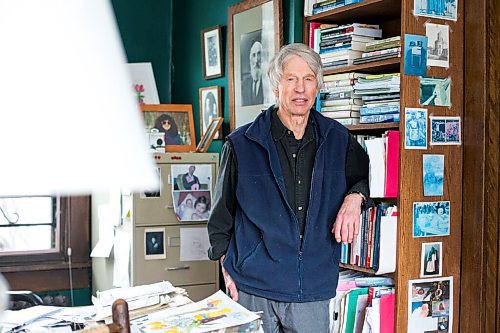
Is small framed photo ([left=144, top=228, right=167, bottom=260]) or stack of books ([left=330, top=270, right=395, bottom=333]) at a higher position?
small framed photo ([left=144, top=228, right=167, bottom=260])

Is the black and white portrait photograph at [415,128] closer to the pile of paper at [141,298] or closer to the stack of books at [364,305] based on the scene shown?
the stack of books at [364,305]

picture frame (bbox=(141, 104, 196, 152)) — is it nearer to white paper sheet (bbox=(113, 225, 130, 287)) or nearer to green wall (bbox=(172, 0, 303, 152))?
green wall (bbox=(172, 0, 303, 152))

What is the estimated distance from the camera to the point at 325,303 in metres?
2.40

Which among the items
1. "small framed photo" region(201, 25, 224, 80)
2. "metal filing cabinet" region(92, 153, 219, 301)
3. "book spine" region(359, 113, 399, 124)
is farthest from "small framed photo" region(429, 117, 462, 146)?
"small framed photo" region(201, 25, 224, 80)

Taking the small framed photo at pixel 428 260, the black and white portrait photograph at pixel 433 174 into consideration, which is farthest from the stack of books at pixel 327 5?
the small framed photo at pixel 428 260

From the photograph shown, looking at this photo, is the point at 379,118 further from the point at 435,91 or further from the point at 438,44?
the point at 438,44

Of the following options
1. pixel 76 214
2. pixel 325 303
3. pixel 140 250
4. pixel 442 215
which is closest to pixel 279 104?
pixel 325 303

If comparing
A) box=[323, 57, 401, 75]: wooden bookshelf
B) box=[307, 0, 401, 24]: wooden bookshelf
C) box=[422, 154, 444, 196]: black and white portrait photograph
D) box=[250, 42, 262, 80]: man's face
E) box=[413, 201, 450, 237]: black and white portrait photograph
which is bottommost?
box=[413, 201, 450, 237]: black and white portrait photograph

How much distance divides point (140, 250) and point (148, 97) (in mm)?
1263

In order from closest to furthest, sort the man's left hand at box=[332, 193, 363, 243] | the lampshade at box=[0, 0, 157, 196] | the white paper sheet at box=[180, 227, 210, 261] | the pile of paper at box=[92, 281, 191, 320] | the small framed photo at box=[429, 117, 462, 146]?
the lampshade at box=[0, 0, 157, 196] → the pile of paper at box=[92, 281, 191, 320] → the man's left hand at box=[332, 193, 363, 243] → the small framed photo at box=[429, 117, 462, 146] → the white paper sheet at box=[180, 227, 210, 261]

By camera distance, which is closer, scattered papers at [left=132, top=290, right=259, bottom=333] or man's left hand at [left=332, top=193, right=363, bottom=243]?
scattered papers at [left=132, top=290, right=259, bottom=333]

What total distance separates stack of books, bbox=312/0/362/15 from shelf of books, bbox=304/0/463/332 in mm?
74

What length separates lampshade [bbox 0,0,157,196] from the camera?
0.61 meters

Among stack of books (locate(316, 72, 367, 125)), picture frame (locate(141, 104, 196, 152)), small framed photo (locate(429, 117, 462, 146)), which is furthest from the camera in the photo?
picture frame (locate(141, 104, 196, 152))
